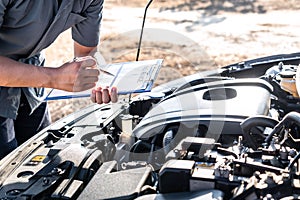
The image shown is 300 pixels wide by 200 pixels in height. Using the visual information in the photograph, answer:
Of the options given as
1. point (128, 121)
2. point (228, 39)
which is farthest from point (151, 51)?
point (128, 121)

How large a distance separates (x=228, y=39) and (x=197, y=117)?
5.40 m

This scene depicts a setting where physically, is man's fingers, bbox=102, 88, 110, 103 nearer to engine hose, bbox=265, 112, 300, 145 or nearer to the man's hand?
the man's hand

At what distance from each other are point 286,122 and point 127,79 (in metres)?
0.58

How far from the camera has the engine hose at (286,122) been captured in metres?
1.50

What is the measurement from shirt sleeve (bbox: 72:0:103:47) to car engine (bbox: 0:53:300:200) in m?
0.31

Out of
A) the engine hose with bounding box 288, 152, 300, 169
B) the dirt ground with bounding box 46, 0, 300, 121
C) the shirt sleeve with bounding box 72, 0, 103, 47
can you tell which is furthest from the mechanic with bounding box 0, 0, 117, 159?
the dirt ground with bounding box 46, 0, 300, 121

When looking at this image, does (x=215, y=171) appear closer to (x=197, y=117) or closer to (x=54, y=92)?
(x=197, y=117)

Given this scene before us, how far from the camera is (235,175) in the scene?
1.41 metres

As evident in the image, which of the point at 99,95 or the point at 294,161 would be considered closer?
the point at 294,161

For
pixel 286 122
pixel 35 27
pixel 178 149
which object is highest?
pixel 35 27

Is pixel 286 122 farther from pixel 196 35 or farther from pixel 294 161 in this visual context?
pixel 196 35

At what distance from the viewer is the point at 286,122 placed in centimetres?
153

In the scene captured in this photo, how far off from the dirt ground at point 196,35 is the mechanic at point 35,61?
211 cm

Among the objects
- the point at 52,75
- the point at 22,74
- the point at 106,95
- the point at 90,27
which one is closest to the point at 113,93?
the point at 106,95
